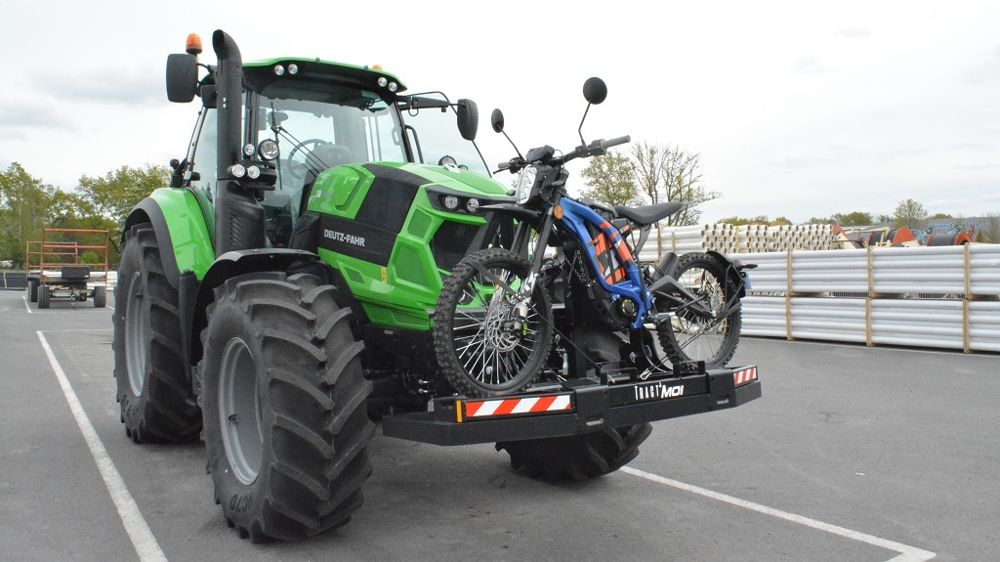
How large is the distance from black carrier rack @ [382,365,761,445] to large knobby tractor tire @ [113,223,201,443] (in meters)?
2.63

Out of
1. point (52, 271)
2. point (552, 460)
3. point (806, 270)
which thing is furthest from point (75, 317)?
point (552, 460)

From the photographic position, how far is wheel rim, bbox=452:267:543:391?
361 centimetres

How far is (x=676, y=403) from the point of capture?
387cm

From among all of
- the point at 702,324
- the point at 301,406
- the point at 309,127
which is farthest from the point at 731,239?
the point at 301,406

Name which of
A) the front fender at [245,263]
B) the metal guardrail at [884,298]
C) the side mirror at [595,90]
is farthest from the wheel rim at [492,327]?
the metal guardrail at [884,298]

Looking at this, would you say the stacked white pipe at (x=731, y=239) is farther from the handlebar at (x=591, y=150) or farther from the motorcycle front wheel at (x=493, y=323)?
the motorcycle front wheel at (x=493, y=323)

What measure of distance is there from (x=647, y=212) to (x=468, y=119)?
1.63 meters

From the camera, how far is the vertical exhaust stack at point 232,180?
15.0 ft

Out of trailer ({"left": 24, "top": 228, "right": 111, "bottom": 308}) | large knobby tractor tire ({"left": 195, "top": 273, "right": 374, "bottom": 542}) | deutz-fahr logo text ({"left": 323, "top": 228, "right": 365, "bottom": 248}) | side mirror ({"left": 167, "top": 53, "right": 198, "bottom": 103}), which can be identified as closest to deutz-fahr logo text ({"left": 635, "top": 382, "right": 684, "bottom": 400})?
large knobby tractor tire ({"left": 195, "top": 273, "right": 374, "bottom": 542})

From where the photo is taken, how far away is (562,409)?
11.5 feet

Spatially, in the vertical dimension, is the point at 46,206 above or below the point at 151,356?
above

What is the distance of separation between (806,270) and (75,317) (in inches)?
678

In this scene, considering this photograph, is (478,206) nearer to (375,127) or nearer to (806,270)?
(375,127)

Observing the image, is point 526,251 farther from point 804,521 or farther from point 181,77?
point 181,77
